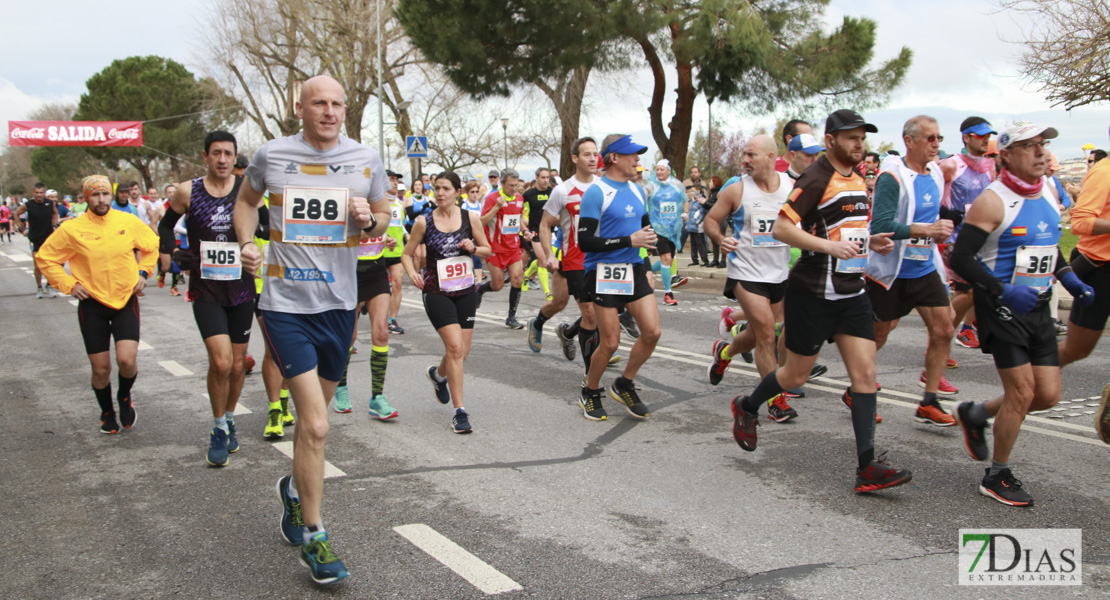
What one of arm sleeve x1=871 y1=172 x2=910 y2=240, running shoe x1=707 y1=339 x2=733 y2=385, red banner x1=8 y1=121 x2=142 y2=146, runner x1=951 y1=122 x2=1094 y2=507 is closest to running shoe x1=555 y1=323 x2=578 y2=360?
running shoe x1=707 y1=339 x2=733 y2=385

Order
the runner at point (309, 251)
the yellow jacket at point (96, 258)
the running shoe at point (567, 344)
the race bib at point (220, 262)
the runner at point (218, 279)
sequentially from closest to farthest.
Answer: the runner at point (309, 251) → the runner at point (218, 279) → the race bib at point (220, 262) → the yellow jacket at point (96, 258) → the running shoe at point (567, 344)

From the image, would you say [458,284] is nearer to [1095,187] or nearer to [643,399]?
[643,399]

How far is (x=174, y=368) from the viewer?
9141 millimetres

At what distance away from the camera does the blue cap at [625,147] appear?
6.30 meters

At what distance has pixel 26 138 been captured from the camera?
51.8m

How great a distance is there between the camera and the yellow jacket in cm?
627

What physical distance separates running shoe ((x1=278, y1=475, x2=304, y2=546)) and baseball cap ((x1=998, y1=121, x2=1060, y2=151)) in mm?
3814

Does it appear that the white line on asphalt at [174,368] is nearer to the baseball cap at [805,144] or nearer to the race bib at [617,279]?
the race bib at [617,279]

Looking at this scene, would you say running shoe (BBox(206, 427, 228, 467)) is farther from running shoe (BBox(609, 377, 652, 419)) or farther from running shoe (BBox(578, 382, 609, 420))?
running shoe (BBox(609, 377, 652, 419))

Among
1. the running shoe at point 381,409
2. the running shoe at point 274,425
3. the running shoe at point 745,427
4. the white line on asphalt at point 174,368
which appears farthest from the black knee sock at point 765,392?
the white line on asphalt at point 174,368

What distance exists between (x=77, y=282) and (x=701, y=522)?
449 cm

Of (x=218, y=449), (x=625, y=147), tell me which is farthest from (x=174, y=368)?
(x=625, y=147)

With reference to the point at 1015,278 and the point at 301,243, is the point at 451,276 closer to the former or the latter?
the point at 301,243

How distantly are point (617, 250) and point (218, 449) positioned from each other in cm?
288
